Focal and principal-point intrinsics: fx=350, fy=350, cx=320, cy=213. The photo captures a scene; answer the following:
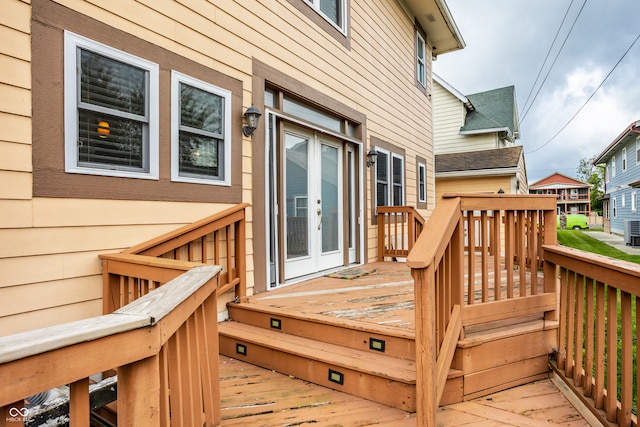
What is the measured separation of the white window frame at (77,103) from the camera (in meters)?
2.28

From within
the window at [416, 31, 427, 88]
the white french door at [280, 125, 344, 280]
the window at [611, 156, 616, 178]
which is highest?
the window at [416, 31, 427, 88]

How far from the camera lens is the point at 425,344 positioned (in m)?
1.77

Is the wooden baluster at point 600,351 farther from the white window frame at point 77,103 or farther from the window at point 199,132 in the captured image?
the white window frame at point 77,103

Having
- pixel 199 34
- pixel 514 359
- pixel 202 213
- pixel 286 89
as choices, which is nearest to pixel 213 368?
pixel 202 213

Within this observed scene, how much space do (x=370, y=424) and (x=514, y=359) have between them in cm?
122

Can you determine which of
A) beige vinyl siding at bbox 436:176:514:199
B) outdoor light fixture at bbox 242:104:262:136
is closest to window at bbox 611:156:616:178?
beige vinyl siding at bbox 436:176:514:199

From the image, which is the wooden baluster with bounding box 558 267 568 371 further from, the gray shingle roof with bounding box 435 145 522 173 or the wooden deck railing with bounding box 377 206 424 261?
the gray shingle roof with bounding box 435 145 522 173

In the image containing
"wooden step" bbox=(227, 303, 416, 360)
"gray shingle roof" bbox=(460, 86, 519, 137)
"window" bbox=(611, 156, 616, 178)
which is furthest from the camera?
"window" bbox=(611, 156, 616, 178)

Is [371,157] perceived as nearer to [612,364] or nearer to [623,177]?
[612,364]

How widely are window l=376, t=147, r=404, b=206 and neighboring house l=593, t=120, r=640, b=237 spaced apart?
1047cm

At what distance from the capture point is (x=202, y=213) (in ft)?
10.3

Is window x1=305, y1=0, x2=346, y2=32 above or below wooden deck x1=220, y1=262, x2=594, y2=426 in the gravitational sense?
above

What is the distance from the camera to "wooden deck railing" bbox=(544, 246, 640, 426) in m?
1.83

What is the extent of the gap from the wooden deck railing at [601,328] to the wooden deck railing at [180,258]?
231 cm
